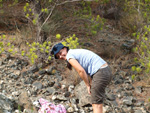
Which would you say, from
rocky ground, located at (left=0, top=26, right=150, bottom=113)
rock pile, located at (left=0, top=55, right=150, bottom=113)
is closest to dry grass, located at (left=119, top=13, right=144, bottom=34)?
rocky ground, located at (left=0, top=26, right=150, bottom=113)

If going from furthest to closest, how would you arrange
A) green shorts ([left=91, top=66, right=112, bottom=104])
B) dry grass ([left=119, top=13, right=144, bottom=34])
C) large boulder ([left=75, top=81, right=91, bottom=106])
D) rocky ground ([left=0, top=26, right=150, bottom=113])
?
1. dry grass ([left=119, top=13, right=144, bottom=34])
2. large boulder ([left=75, top=81, right=91, bottom=106])
3. rocky ground ([left=0, top=26, right=150, bottom=113])
4. green shorts ([left=91, top=66, right=112, bottom=104])

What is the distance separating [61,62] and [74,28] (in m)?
2.42

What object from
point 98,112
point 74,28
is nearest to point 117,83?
point 98,112

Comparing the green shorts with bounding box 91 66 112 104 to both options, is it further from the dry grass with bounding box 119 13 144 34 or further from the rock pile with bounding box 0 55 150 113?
the dry grass with bounding box 119 13 144 34

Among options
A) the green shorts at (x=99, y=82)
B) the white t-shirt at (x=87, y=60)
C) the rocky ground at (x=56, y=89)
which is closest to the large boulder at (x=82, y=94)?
the rocky ground at (x=56, y=89)

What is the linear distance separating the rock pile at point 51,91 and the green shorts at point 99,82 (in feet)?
3.87

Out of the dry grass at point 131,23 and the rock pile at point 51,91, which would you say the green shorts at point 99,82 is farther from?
the dry grass at point 131,23

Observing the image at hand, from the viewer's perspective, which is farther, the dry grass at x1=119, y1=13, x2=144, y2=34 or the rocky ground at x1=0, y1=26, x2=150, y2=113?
the dry grass at x1=119, y1=13, x2=144, y2=34

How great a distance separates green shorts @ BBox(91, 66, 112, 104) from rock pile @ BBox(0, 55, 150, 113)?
46.4 inches

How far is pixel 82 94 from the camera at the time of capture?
4.67 m

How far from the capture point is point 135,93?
Answer: 5.34 m

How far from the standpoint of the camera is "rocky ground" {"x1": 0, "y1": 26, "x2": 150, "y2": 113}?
14.1 ft

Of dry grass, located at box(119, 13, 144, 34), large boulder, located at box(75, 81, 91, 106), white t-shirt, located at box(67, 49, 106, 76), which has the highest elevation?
dry grass, located at box(119, 13, 144, 34)

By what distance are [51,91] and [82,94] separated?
802mm
